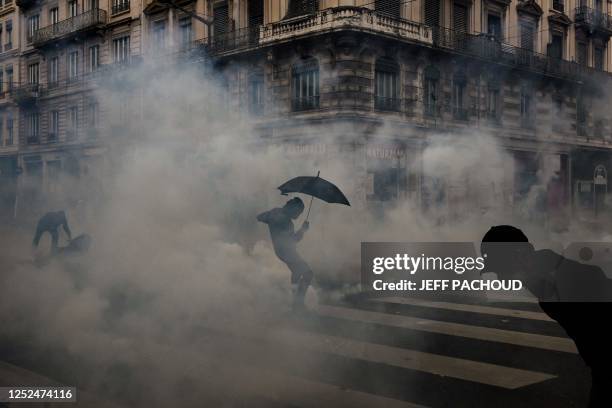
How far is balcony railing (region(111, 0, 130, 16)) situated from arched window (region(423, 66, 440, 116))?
434 inches

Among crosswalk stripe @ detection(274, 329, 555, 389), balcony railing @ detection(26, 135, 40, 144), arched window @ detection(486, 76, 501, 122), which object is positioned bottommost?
crosswalk stripe @ detection(274, 329, 555, 389)

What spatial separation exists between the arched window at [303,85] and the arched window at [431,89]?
3.43 m

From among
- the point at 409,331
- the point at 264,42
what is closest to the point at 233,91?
the point at 264,42

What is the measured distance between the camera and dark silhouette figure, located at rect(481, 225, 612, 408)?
2.72 metres

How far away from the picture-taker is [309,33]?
16891mm

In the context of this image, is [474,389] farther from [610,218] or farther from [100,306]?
[610,218]

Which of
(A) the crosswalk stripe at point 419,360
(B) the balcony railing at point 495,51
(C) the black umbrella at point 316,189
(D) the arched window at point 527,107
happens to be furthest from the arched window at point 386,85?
(A) the crosswalk stripe at point 419,360

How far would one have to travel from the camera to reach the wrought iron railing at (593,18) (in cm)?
2538

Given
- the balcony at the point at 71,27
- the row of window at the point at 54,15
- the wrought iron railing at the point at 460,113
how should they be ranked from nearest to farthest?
the wrought iron railing at the point at 460,113, the balcony at the point at 71,27, the row of window at the point at 54,15

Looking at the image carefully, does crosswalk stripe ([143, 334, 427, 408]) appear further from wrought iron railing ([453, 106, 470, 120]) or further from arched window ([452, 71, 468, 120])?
arched window ([452, 71, 468, 120])

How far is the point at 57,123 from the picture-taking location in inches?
829

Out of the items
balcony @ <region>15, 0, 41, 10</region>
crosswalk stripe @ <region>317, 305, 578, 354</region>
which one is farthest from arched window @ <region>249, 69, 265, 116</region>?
balcony @ <region>15, 0, 41, 10</region>

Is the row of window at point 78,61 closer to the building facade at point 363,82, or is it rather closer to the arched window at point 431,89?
the building facade at point 363,82
